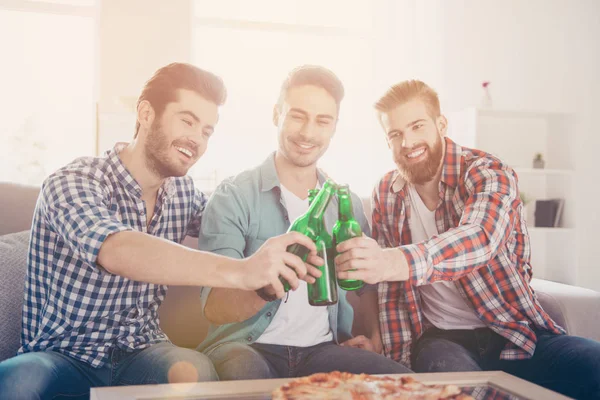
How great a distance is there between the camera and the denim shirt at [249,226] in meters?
1.54

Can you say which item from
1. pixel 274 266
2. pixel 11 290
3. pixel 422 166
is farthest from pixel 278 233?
pixel 11 290

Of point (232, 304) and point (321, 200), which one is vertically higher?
point (321, 200)

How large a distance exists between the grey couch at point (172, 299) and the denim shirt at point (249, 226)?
247 millimetres

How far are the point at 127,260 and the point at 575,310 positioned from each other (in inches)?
51.1

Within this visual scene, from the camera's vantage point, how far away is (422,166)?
5.74 feet

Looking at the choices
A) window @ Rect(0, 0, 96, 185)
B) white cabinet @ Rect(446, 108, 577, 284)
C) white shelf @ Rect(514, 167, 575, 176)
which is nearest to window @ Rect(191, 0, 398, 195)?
window @ Rect(0, 0, 96, 185)

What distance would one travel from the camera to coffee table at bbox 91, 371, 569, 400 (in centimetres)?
94

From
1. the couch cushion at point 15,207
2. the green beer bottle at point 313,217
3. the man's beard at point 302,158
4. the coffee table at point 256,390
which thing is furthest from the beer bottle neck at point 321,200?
the couch cushion at point 15,207

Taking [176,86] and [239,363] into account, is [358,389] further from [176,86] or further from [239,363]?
[176,86]

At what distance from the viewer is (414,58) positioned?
17.3ft

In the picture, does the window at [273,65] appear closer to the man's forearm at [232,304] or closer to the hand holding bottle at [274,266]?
the man's forearm at [232,304]

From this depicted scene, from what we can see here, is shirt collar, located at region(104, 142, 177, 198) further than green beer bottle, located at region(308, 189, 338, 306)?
Yes

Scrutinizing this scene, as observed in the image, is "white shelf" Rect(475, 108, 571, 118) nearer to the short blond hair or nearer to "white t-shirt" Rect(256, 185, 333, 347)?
the short blond hair

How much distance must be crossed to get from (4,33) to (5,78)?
388 mm
